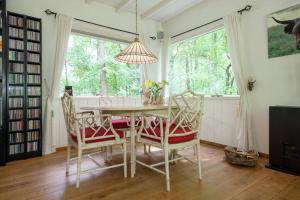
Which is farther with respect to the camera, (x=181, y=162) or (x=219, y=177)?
(x=181, y=162)

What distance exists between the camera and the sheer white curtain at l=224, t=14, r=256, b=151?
2768 millimetres

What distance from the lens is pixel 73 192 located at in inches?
69.9

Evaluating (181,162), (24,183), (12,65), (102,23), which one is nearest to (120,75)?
(102,23)

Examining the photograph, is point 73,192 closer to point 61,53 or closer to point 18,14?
point 61,53

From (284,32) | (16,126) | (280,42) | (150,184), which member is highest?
(284,32)

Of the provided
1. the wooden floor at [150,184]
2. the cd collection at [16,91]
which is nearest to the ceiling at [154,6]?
the cd collection at [16,91]

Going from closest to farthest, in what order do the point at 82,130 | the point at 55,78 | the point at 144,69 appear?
1. the point at 82,130
2. the point at 55,78
3. the point at 144,69

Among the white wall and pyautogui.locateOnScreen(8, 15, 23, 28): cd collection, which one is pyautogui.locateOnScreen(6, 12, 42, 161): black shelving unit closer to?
pyautogui.locateOnScreen(8, 15, 23, 28): cd collection

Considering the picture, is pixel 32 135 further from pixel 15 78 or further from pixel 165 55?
pixel 165 55

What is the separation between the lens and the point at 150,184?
194 cm

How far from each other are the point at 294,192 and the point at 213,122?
1.77 metres

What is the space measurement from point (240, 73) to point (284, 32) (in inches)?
28.2

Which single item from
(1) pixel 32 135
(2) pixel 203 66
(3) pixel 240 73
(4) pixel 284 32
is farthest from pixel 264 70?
(1) pixel 32 135

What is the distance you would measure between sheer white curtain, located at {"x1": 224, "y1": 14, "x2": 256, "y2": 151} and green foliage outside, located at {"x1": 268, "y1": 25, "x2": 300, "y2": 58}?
373 millimetres
